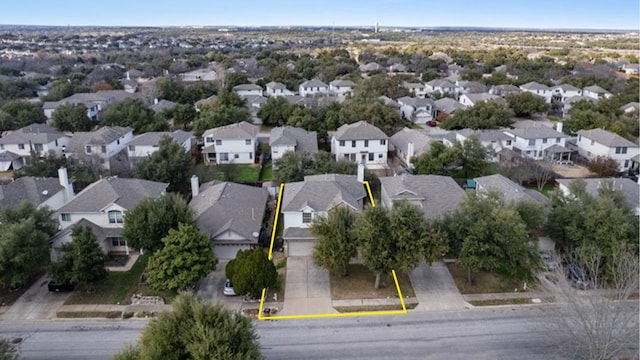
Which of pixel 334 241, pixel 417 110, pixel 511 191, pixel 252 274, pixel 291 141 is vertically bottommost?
pixel 252 274

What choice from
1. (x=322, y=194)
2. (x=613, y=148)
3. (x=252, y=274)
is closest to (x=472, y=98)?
(x=613, y=148)

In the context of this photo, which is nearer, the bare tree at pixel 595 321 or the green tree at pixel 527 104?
the bare tree at pixel 595 321

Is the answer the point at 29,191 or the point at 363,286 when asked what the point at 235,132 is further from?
the point at 363,286

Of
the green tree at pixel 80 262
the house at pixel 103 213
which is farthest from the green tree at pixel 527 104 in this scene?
the green tree at pixel 80 262

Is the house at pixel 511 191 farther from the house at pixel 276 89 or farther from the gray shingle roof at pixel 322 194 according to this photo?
the house at pixel 276 89

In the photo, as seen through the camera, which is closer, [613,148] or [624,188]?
→ [624,188]
